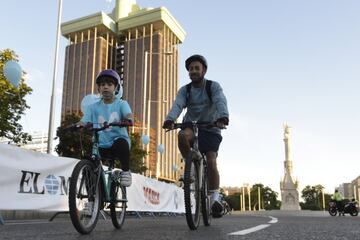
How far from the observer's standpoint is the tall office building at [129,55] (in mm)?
121000

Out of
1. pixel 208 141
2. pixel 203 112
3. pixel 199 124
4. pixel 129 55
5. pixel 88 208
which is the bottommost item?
pixel 88 208

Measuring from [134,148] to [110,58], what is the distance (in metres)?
99.9

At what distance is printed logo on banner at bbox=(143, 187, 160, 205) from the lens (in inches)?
540

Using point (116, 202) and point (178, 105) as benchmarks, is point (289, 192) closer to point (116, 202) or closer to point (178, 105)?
point (178, 105)

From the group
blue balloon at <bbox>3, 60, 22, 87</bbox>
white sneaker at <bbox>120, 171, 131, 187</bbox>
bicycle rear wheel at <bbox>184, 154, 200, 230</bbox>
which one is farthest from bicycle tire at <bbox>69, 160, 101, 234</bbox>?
blue balloon at <bbox>3, 60, 22, 87</bbox>

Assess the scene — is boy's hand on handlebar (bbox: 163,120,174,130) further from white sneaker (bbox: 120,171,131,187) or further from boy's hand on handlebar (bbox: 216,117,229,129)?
white sneaker (bbox: 120,171,131,187)

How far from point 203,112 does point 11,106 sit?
21.1m

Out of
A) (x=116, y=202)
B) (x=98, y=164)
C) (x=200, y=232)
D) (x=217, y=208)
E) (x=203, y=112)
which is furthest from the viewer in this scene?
(x=203, y=112)

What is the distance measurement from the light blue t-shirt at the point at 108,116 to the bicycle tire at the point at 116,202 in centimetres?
49

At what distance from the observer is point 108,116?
5.21 m

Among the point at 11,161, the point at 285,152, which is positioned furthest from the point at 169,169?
the point at 11,161

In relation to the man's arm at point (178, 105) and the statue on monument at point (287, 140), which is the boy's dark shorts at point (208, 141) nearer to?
the man's arm at point (178, 105)

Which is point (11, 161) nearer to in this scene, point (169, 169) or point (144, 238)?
point (144, 238)

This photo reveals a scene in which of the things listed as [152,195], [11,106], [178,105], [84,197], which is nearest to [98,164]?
[84,197]
